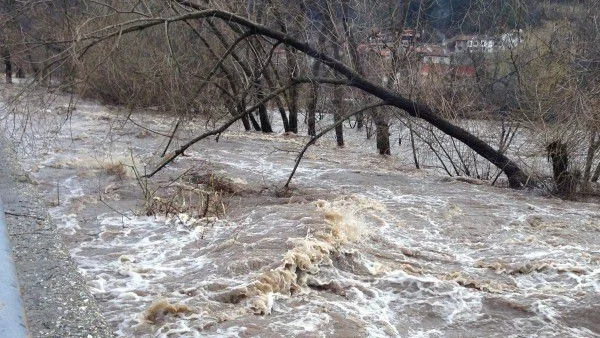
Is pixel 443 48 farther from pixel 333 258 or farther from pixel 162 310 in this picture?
pixel 162 310

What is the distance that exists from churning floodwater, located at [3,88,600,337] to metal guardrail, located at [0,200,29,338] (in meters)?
3.46

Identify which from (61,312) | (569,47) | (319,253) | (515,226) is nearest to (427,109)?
(569,47)

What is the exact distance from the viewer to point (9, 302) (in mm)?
1803

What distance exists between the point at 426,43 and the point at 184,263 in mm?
11740

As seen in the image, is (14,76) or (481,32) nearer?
(481,32)

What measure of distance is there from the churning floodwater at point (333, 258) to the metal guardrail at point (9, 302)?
136 inches

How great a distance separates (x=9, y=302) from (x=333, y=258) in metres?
5.39

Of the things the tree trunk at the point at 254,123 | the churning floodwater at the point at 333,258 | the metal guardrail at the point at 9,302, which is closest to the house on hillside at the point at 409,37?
the churning floodwater at the point at 333,258

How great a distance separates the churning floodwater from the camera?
18.7ft

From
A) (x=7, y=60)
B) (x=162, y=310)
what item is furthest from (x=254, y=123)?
(x=162, y=310)

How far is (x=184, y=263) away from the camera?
718 cm

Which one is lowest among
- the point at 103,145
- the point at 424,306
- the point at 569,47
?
the point at 424,306

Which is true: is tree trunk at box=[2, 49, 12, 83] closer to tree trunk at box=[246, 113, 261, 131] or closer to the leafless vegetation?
the leafless vegetation

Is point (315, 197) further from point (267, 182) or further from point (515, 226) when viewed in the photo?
point (515, 226)
